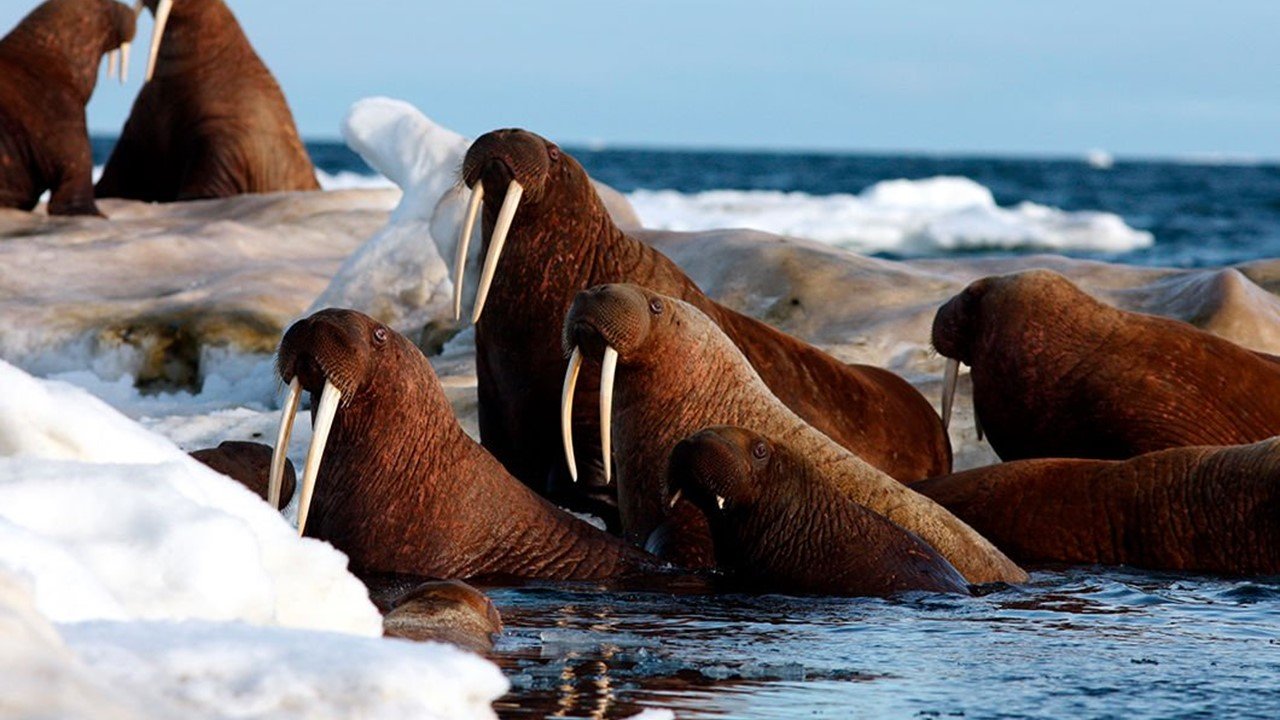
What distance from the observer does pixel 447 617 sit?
16.4ft

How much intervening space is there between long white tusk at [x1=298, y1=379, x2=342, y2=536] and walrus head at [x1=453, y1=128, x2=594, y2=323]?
1.58m

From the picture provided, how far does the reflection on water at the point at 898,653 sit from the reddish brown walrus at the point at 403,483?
279 mm

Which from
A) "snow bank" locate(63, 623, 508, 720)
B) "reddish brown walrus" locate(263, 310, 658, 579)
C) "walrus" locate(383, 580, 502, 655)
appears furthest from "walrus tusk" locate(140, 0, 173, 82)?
"snow bank" locate(63, 623, 508, 720)

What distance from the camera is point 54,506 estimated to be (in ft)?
12.4

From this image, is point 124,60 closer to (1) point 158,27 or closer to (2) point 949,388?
(1) point 158,27

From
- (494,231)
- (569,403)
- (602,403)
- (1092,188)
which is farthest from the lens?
(1092,188)

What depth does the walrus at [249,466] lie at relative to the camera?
6844 millimetres

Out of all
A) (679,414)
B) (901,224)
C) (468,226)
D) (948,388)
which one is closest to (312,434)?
(679,414)

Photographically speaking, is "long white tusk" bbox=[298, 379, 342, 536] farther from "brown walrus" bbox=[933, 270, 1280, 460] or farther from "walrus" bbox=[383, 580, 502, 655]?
"brown walrus" bbox=[933, 270, 1280, 460]

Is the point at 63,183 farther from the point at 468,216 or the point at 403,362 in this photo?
the point at 403,362

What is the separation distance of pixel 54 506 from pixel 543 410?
419 centimetres

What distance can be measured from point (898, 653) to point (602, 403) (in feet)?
5.94

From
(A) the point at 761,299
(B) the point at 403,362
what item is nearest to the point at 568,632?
(B) the point at 403,362

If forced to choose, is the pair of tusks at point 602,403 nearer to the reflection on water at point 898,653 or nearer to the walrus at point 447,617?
the reflection on water at point 898,653
